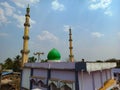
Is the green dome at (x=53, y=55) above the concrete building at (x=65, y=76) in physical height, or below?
above

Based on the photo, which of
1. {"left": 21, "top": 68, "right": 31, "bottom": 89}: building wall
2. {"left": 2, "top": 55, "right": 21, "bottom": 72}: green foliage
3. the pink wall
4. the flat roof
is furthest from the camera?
{"left": 2, "top": 55, "right": 21, "bottom": 72}: green foliage

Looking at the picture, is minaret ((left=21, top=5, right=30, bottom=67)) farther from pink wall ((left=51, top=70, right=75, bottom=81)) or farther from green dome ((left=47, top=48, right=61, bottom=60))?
pink wall ((left=51, top=70, right=75, bottom=81))

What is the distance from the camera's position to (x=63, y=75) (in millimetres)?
10703

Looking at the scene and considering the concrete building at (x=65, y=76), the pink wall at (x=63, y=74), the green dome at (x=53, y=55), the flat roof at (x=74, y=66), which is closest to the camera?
the flat roof at (x=74, y=66)

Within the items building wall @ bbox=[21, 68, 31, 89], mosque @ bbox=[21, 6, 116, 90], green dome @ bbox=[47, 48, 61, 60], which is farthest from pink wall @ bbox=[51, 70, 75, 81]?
building wall @ bbox=[21, 68, 31, 89]

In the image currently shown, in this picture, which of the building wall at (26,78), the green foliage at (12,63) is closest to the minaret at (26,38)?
the building wall at (26,78)

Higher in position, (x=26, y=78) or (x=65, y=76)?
(x=65, y=76)

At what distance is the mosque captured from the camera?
32.0ft

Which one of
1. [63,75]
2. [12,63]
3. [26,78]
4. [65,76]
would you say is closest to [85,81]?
[65,76]

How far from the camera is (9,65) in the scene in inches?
1626

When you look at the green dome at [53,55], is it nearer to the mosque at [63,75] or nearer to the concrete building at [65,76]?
the mosque at [63,75]

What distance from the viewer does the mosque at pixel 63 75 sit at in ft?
32.0

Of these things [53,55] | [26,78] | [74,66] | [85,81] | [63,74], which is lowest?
[26,78]

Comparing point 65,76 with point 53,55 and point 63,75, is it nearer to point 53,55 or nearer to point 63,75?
point 63,75
